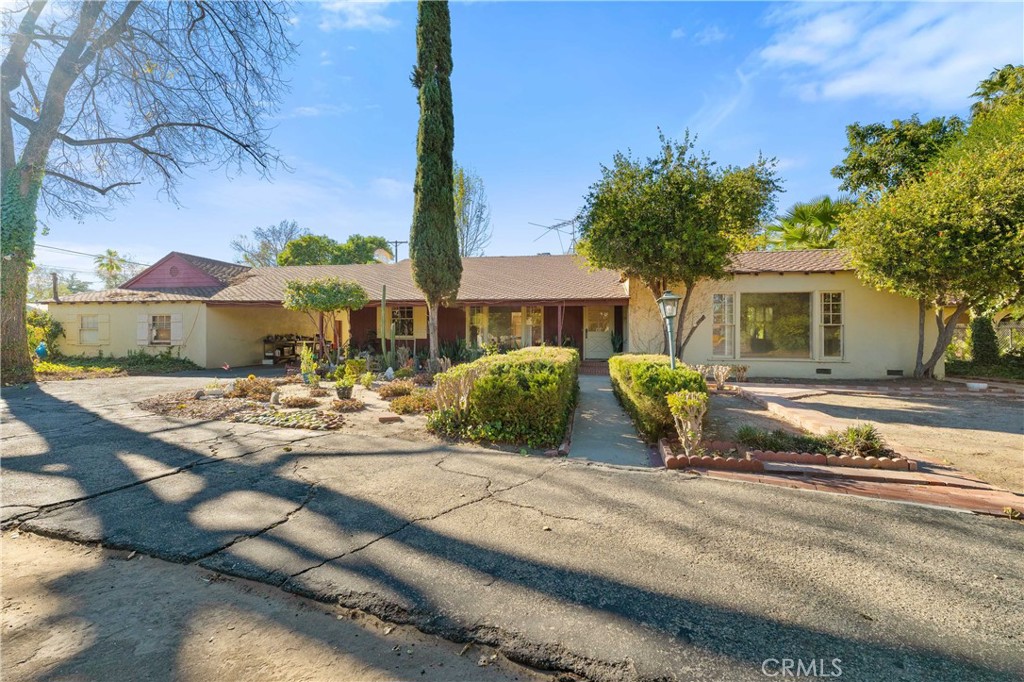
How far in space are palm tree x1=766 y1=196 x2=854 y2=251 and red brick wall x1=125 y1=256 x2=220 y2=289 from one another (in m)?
23.9

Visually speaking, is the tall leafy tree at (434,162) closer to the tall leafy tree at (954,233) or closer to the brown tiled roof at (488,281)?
the brown tiled roof at (488,281)

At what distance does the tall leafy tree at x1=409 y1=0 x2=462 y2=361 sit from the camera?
1133 cm

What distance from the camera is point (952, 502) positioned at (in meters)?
3.82

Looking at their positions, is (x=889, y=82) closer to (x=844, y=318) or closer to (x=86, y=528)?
(x=844, y=318)

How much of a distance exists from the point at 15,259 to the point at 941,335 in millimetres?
25929

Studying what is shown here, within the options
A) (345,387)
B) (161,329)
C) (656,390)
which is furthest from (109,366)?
(656,390)

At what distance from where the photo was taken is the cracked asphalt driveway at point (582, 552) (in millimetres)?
2018

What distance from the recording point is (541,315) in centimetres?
1669

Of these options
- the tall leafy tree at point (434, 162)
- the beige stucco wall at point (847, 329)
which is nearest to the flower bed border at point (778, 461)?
the beige stucco wall at point (847, 329)

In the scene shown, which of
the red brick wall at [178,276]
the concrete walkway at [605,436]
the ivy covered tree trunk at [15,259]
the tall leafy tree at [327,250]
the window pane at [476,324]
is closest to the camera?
the concrete walkway at [605,436]

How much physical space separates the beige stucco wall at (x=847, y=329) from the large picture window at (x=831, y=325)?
134 millimetres

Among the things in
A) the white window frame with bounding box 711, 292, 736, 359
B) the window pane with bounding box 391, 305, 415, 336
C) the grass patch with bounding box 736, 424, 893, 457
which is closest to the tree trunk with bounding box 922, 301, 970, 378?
the white window frame with bounding box 711, 292, 736, 359

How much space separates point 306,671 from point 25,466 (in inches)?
210

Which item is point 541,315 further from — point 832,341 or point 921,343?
point 921,343
